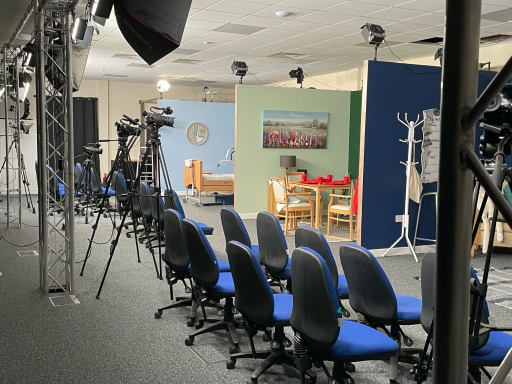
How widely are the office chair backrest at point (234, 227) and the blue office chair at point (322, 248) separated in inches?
19.8

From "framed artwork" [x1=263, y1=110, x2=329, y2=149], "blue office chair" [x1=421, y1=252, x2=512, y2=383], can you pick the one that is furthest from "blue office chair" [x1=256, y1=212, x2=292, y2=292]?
"framed artwork" [x1=263, y1=110, x2=329, y2=149]

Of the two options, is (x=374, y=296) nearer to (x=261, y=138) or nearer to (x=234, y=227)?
(x=234, y=227)

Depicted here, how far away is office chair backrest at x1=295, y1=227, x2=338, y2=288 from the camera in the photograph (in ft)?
11.6

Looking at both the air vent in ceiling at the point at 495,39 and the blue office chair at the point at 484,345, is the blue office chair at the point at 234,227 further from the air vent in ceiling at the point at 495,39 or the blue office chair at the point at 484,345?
the air vent in ceiling at the point at 495,39

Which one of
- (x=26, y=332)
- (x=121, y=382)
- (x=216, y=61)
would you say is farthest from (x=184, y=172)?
(x=121, y=382)

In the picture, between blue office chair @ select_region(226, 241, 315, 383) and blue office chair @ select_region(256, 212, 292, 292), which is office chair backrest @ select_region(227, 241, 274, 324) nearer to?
blue office chair @ select_region(226, 241, 315, 383)

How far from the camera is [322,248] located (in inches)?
140

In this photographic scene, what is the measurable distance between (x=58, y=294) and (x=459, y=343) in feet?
16.2

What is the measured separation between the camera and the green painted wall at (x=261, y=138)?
957cm

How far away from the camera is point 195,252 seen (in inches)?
144

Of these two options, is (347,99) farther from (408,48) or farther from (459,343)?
(459,343)

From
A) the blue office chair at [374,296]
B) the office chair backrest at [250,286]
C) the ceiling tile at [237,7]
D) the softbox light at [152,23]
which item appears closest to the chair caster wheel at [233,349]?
the office chair backrest at [250,286]

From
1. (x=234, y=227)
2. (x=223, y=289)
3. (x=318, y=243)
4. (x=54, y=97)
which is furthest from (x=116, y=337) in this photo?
(x=54, y=97)

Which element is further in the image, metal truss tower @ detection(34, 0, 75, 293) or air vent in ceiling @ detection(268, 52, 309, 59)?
air vent in ceiling @ detection(268, 52, 309, 59)
